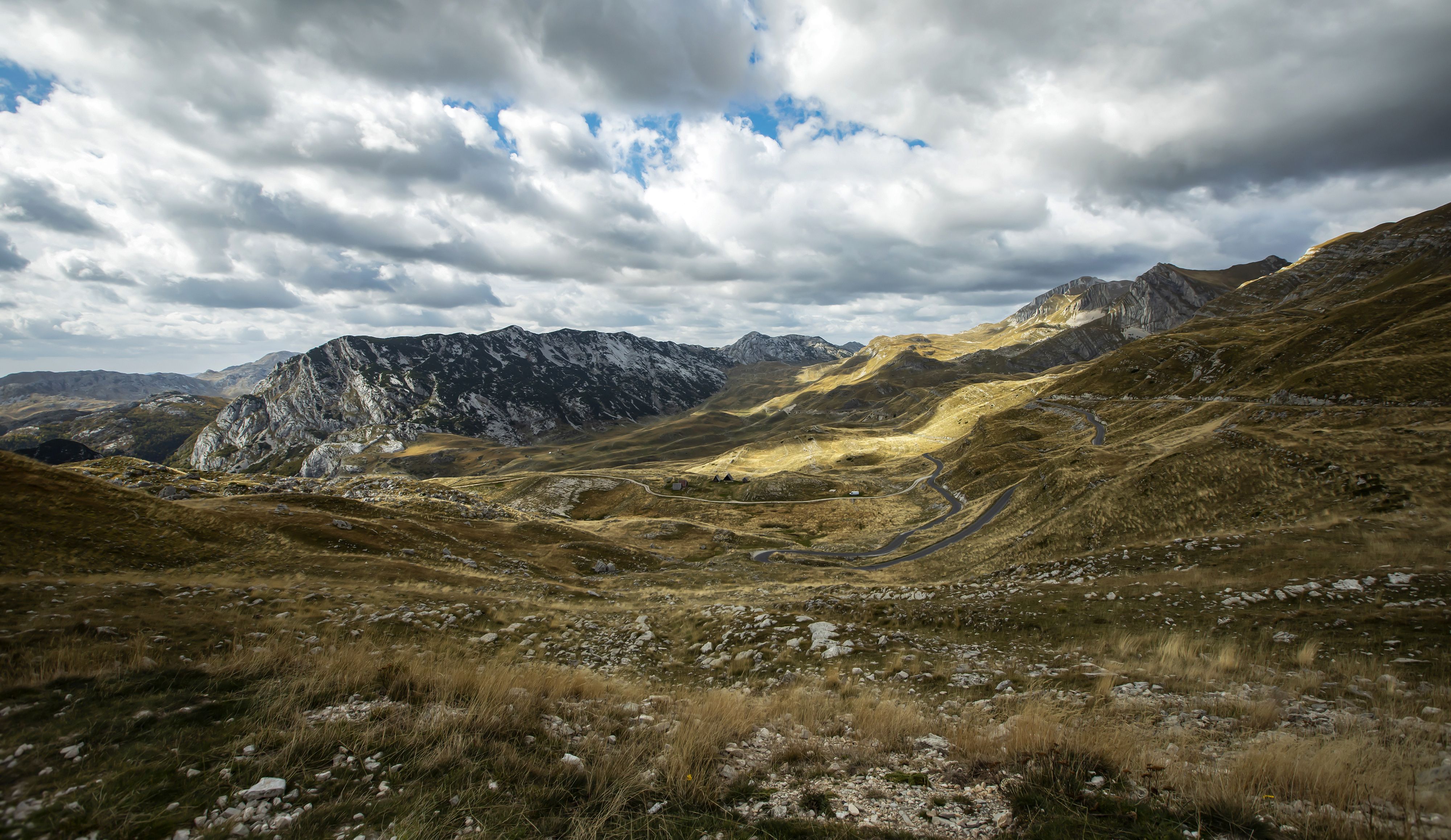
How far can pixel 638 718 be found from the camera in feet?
→ 29.9

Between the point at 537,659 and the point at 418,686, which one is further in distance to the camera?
the point at 537,659

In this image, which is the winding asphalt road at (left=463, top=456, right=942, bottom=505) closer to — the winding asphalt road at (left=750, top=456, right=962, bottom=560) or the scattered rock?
the winding asphalt road at (left=750, top=456, right=962, bottom=560)

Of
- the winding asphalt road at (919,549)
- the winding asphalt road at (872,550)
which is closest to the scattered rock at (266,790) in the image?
the winding asphalt road at (919,549)

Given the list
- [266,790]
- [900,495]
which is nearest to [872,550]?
[900,495]

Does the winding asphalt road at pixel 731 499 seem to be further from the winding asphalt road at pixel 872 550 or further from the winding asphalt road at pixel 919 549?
the winding asphalt road at pixel 872 550

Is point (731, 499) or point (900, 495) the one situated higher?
point (900, 495)

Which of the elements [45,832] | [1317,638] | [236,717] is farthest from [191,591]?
[1317,638]

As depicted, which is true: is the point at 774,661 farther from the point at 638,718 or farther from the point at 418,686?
the point at 418,686

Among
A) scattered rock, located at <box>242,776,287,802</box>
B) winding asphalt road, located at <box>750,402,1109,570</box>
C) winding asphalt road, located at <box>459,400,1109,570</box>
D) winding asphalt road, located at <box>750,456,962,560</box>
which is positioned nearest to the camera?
scattered rock, located at <box>242,776,287,802</box>

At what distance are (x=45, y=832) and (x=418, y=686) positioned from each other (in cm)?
417

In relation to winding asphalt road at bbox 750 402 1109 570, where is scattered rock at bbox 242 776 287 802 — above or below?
above

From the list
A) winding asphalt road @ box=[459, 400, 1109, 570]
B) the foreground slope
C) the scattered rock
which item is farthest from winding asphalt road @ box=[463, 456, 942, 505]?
the scattered rock

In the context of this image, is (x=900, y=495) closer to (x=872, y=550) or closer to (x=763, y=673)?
(x=872, y=550)

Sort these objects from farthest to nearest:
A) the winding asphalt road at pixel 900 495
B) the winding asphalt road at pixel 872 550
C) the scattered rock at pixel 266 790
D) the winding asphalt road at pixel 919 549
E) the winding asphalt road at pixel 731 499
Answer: the winding asphalt road at pixel 731 499, the winding asphalt road at pixel 872 550, the winding asphalt road at pixel 900 495, the winding asphalt road at pixel 919 549, the scattered rock at pixel 266 790
